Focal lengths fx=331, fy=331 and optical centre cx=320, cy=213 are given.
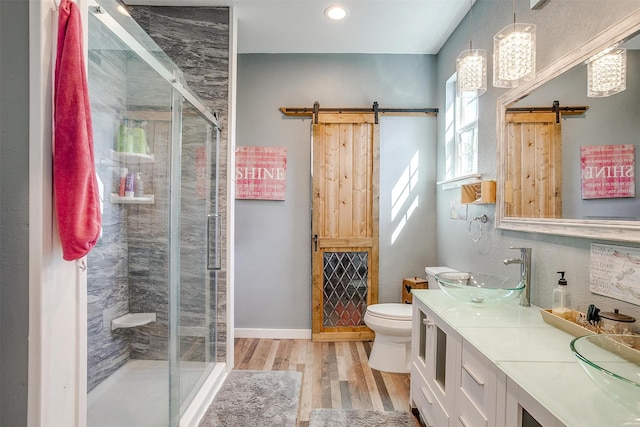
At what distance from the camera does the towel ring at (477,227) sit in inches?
89.1

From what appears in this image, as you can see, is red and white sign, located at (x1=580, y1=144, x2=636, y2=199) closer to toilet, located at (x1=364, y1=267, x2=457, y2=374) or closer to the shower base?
toilet, located at (x1=364, y1=267, x2=457, y2=374)

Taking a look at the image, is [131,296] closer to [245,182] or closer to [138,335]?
[138,335]

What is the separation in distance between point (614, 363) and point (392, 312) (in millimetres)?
1664

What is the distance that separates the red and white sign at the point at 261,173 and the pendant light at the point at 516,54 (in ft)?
6.61

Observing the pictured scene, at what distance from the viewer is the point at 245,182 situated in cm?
320

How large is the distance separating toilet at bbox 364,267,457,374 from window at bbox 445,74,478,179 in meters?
1.24

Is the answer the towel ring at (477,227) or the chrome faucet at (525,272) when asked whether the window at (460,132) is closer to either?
the towel ring at (477,227)

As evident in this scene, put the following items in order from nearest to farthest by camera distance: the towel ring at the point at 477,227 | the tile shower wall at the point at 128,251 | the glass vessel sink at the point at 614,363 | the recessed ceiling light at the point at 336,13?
the glass vessel sink at the point at 614,363
the tile shower wall at the point at 128,251
the towel ring at the point at 477,227
the recessed ceiling light at the point at 336,13

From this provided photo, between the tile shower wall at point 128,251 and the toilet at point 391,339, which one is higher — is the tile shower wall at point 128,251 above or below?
above

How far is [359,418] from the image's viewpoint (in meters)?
1.93

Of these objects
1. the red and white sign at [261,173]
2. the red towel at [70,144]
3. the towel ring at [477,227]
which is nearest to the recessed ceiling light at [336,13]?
the red and white sign at [261,173]

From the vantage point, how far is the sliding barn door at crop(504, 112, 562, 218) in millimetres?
1529

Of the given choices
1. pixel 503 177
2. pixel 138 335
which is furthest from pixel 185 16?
pixel 503 177

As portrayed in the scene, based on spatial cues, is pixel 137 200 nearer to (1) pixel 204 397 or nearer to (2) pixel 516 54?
(1) pixel 204 397
